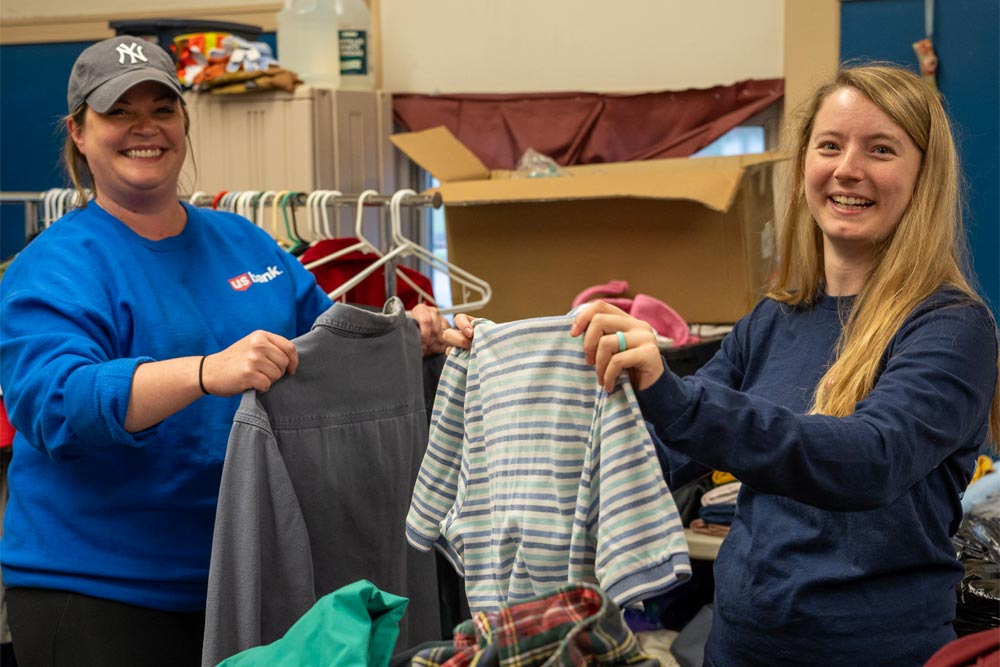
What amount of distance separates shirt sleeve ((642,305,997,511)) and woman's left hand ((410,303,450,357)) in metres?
0.85

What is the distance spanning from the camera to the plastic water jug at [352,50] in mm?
3703

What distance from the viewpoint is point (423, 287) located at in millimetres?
2795

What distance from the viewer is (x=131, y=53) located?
6.15ft

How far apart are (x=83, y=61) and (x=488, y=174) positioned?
6.14ft

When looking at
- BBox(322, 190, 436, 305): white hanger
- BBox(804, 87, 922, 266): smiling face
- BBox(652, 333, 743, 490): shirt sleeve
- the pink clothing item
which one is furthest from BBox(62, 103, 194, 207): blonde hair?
the pink clothing item

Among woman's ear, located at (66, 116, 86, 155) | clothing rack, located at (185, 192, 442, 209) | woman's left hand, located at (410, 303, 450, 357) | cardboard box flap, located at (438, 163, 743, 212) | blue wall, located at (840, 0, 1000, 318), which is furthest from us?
blue wall, located at (840, 0, 1000, 318)

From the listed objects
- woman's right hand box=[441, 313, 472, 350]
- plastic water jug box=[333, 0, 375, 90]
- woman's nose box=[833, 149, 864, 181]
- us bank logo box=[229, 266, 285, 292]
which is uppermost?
plastic water jug box=[333, 0, 375, 90]

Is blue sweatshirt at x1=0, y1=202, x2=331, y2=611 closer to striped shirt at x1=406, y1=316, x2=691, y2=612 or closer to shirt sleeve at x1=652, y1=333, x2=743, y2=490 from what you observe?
striped shirt at x1=406, y1=316, x2=691, y2=612

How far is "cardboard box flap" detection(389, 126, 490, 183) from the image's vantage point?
3375 millimetres

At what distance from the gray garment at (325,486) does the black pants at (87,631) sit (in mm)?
253

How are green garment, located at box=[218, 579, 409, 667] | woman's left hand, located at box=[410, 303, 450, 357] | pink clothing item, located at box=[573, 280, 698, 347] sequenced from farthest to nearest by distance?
1. pink clothing item, located at box=[573, 280, 698, 347]
2. woman's left hand, located at box=[410, 303, 450, 357]
3. green garment, located at box=[218, 579, 409, 667]

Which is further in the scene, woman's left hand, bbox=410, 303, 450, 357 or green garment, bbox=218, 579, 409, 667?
woman's left hand, bbox=410, 303, 450, 357

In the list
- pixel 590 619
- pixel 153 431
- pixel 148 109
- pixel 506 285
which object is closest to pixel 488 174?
pixel 506 285

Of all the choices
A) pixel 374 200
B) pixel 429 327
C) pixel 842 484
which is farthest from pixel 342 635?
pixel 374 200
